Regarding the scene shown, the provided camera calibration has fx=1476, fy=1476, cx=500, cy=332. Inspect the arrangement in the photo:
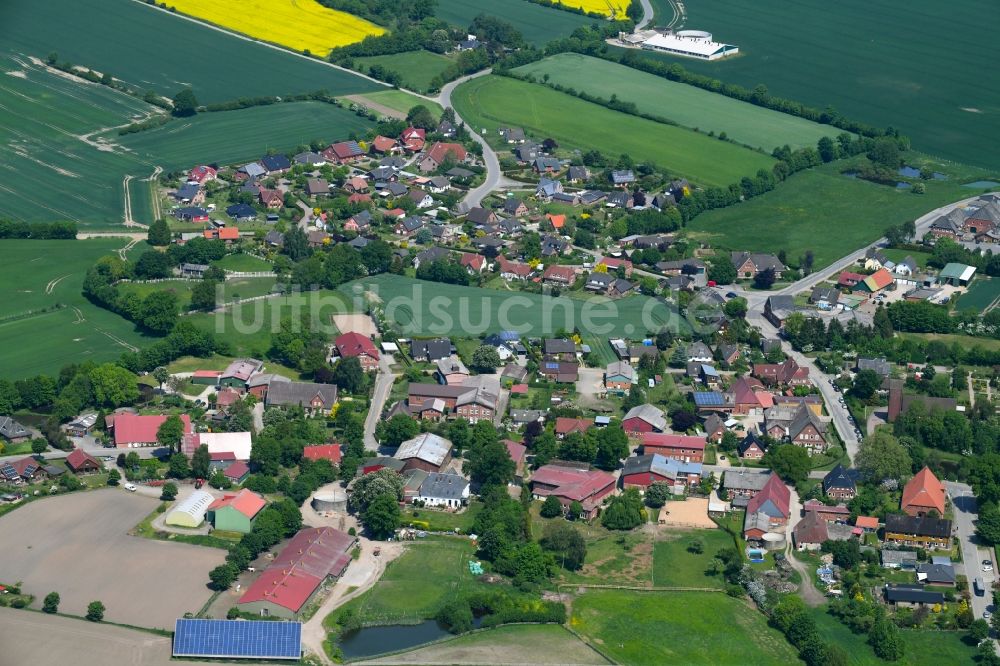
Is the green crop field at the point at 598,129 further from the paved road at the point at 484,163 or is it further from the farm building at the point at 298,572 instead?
the farm building at the point at 298,572

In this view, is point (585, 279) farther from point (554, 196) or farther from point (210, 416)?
point (210, 416)

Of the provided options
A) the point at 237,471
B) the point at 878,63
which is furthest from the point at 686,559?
the point at 878,63

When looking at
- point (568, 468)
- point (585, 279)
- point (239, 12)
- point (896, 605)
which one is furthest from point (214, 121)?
point (896, 605)

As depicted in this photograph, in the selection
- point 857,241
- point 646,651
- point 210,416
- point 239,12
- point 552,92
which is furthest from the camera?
point 239,12

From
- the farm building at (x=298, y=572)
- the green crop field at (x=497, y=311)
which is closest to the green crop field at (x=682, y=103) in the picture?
the green crop field at (x=497, y=311)

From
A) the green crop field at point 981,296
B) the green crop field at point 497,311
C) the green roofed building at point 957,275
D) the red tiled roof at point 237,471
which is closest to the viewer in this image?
the red tiled roof at point 237,471

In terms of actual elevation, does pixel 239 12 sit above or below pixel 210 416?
above
